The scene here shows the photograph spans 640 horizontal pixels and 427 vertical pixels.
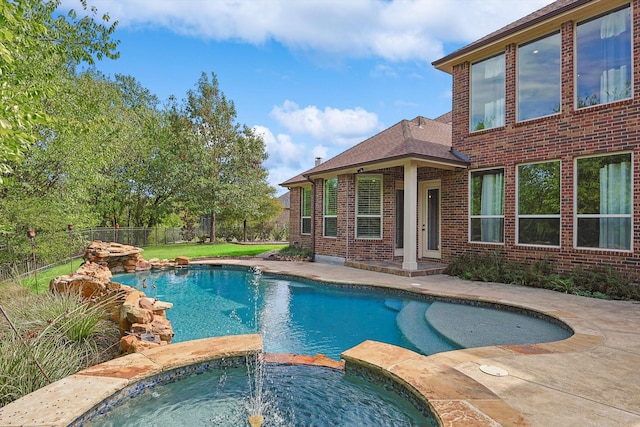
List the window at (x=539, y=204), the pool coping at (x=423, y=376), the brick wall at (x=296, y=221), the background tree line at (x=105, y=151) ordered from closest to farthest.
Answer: the pool coping at (x=423, y=376), the background tree line at (x=105, y=151), the window at (x=539, y=204), the brick wall at (x=296, y=221)

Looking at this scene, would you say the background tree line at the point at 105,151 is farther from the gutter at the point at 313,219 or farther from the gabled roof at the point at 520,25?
the gabled roof at the point at 520,25

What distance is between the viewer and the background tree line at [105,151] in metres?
7.02

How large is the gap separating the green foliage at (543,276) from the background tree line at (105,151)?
9026mm

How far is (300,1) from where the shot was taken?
8.52 meters

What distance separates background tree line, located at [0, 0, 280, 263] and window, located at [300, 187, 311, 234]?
741 centimetres

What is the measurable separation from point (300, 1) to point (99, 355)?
8.57 metres

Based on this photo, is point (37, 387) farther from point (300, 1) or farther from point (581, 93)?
point (581, 93)

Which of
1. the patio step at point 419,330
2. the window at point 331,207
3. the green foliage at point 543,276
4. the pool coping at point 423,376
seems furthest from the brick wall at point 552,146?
the window at point 331,207

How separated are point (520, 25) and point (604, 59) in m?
2.02

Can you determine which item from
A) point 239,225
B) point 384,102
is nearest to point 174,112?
point 239,225

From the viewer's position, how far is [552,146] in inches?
314

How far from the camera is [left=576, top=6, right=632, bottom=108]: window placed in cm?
708

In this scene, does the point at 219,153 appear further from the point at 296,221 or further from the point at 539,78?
the point at 539,78

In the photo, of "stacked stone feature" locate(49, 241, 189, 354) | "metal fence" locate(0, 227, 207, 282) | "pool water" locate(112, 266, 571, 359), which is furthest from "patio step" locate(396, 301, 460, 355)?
"metal fence" locate(0, 227, 207, 282)
